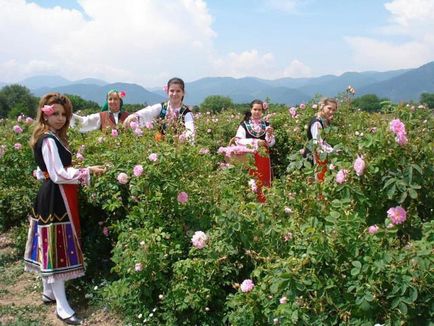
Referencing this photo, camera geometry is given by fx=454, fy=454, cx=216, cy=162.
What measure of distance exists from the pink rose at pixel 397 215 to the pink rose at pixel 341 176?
257 mm

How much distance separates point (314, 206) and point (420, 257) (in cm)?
67

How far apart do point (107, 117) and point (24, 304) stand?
7.66ft

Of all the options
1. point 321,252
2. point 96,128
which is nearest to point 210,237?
point 321,252

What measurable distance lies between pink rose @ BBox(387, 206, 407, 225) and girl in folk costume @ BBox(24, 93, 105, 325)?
2139 mm

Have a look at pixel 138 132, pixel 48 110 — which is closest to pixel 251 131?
pixel 138 132

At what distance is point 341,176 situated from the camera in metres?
2.22

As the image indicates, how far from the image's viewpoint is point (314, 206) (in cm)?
243

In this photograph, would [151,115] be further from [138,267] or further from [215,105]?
[215,105]

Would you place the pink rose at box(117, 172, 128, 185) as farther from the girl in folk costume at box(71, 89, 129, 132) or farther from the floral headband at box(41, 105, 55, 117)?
the girl in folk costume at box(71, 89, 129, 132)

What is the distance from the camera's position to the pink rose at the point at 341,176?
222 cm

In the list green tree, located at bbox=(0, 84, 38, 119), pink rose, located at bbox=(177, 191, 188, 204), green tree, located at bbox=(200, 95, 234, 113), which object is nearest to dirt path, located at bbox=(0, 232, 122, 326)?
pink rose, located at bbox=(177, 191, 188, 204)

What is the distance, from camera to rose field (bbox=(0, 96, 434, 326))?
2027mm

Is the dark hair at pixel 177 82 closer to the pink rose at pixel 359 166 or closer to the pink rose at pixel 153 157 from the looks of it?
the pink rose at pixel 153 157

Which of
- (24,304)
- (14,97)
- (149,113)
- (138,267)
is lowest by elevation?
(24,304)
